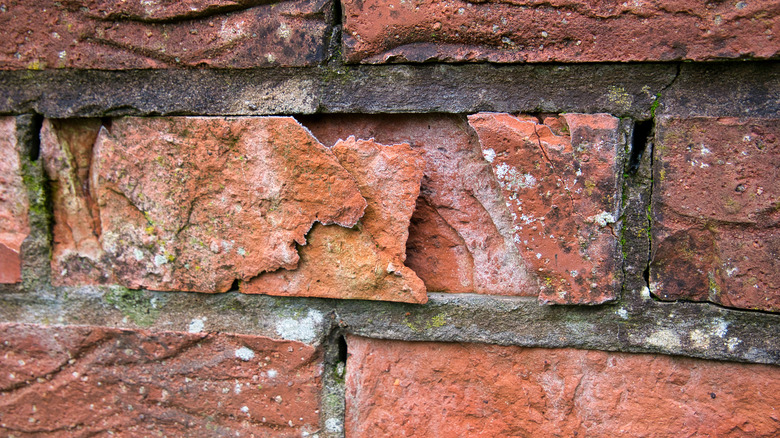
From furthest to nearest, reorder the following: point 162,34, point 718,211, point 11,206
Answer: point 11,206, point 162,34, point 718,211

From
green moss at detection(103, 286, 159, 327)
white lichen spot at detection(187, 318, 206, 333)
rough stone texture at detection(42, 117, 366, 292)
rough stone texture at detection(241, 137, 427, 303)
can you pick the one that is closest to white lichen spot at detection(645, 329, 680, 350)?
rough stone texture at detection(241, 137, 427, 303)

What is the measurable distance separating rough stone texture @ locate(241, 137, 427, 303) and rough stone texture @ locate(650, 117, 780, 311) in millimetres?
420

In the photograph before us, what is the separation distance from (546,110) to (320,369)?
65cm

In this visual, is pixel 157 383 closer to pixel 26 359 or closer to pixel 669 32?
pixel 26 359

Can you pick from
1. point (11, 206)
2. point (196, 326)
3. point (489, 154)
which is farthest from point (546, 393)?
point (11, 206)

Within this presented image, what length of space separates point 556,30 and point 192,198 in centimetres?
72

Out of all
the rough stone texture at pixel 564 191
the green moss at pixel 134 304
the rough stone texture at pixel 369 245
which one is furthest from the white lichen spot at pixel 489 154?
the green moss at pixel 134 304

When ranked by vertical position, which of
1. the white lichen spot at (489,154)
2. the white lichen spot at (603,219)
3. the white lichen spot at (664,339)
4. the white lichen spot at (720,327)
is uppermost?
the white lichen spot at (489,154)

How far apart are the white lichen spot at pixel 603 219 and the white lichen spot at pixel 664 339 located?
0.22 m

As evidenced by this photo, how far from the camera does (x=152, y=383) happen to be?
976 millimetres

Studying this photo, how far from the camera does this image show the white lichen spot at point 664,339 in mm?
809

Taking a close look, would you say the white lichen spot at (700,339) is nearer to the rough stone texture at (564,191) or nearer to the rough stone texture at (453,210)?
the rough stone texture at (564,191)

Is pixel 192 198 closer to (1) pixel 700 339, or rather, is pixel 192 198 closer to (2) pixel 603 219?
(2) pixel 603 219

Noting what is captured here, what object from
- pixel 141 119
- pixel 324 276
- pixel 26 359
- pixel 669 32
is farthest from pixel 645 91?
pixel 26 359
